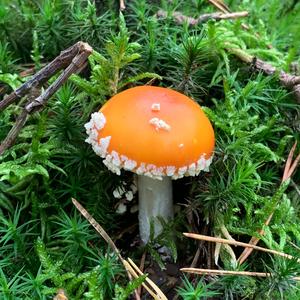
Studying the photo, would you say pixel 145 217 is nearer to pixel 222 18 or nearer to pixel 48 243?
pixel 48 243

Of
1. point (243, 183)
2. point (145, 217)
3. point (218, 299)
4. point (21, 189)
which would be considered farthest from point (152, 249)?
point (21, 189)

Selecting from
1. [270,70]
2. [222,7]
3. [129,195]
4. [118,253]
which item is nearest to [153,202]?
[129,195]

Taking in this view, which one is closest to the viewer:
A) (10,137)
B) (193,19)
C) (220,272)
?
(220,272)

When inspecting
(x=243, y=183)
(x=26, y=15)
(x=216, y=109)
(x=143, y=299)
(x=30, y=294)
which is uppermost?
(x=26, y=15)

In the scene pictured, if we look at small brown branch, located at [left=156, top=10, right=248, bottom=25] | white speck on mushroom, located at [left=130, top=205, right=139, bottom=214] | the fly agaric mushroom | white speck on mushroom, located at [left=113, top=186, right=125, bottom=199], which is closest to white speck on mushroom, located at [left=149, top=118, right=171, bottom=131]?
the fly agaric mushroom

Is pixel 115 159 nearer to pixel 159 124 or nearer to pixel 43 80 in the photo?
pixel 159 124

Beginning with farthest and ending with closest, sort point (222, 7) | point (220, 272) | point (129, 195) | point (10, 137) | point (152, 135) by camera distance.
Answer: point (222, 7), point (129, 195), point (10, 137), point (220, 272), point (152, 135)
